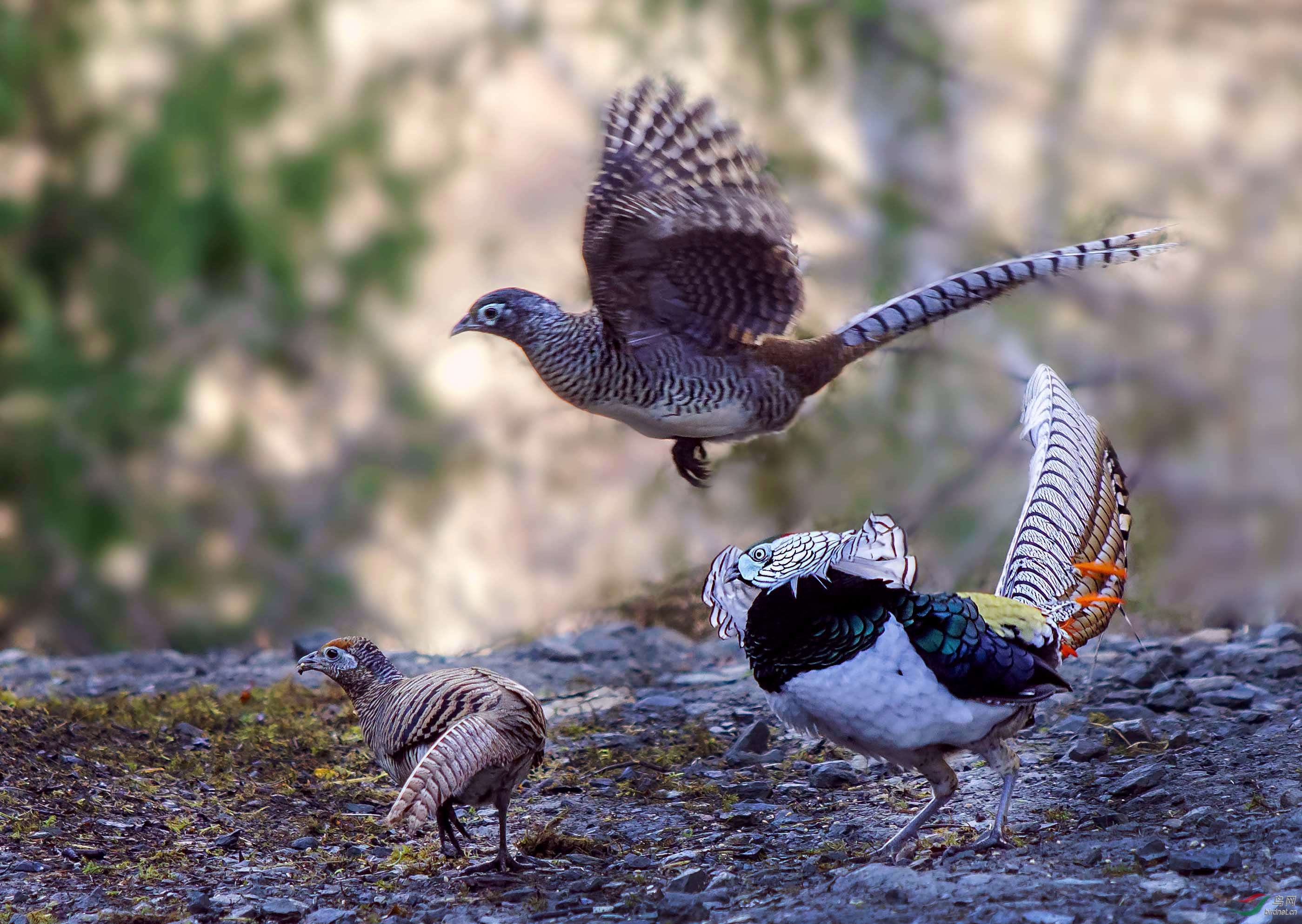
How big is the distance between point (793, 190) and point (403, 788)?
6.37m

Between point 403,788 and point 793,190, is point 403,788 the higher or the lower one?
the lower one

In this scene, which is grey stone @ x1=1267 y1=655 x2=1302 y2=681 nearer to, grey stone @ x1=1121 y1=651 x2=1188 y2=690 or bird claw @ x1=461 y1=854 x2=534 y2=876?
grey stone @ x1=1121 y1=651 x2=1188 y2=690

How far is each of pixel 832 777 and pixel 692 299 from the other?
5.43ft

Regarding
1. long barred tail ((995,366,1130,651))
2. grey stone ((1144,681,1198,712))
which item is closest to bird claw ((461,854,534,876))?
long barred tail ((995,366,1130,651))

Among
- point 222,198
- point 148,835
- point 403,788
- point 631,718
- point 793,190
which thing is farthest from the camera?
point 222,198

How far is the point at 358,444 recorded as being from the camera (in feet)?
31.1

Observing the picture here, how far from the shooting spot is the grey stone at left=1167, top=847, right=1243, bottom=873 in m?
2.75

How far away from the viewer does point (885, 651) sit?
9.56 feet

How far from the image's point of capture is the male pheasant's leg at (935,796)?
3.02 metres

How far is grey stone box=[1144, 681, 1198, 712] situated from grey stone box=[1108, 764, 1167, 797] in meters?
0.86

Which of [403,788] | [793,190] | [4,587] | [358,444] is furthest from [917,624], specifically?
[4,587]

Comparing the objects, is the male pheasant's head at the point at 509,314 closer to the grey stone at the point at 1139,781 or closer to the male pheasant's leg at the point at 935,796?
the male pheasant's leg at the point at 935,796

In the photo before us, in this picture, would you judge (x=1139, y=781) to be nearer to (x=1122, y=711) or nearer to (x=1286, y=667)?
(x=1122, y=711)

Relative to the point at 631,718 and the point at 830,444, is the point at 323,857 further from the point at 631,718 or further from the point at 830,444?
the point at 830,444
